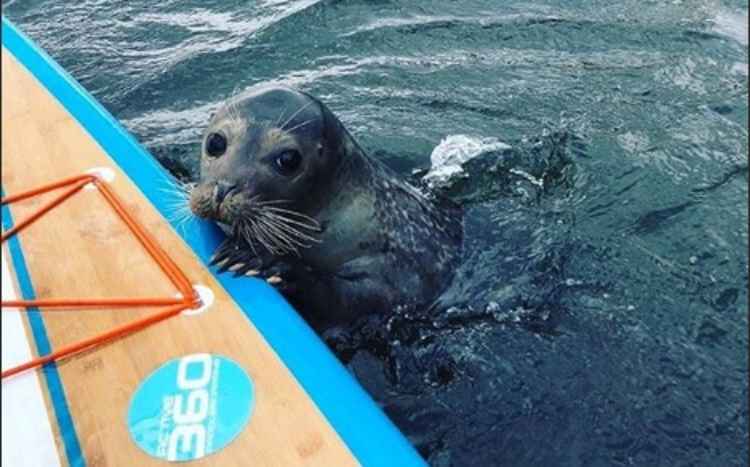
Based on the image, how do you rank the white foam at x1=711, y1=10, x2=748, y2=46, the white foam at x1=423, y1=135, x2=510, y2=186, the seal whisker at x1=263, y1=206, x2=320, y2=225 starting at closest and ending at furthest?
1. the seal whisker at x1=263, y1=206, x2=320, y2=225
2. the white foam at x1=423, y1=135, x2=510, y2=186
3. the white foam at x1=711, y1=10, x2=748, y2=46

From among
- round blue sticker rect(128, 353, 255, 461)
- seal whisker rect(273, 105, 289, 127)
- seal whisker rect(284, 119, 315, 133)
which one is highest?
seal whisker rect(273, 105, 289, 127)

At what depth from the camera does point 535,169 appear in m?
5.13

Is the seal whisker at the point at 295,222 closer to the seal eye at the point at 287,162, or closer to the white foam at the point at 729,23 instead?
the seal eye at the point at 287,162

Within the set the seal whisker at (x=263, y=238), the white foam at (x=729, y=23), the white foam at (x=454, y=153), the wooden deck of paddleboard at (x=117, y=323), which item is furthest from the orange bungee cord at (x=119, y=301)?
the white foam at (x=729, y=23)

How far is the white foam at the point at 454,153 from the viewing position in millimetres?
5086

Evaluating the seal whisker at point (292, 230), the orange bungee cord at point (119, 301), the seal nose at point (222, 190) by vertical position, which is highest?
the seal nose at point (222, 190)

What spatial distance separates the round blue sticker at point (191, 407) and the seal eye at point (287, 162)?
33.9 inches

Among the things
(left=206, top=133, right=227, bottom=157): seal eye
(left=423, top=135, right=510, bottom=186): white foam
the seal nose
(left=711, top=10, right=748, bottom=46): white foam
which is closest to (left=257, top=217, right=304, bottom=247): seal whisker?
the seal nose

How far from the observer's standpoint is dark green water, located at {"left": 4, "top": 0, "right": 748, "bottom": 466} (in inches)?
136

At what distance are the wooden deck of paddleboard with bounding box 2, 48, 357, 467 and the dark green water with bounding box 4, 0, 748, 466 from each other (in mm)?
568

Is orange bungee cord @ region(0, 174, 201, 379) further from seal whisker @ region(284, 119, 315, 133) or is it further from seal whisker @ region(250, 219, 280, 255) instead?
seal whisker @ region(284, 119, 315, 133)

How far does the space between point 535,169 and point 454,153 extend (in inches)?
21.6

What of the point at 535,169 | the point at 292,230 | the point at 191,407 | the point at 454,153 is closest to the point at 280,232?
the point at 292,230

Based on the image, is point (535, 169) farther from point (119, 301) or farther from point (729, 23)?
point (119, 301)
